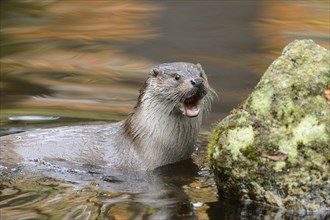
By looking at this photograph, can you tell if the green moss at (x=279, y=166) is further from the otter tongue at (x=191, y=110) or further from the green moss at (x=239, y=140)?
the otter tongue at (x=191, y=110)

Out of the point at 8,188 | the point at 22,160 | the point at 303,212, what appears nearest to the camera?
the point at 303,212

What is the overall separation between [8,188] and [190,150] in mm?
1795

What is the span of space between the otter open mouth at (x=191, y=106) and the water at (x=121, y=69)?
1.67ft

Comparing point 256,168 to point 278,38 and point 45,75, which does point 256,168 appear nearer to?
point 45,75

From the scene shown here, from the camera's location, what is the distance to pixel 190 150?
7.96 metres

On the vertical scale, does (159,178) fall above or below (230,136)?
below

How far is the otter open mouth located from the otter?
2 cm

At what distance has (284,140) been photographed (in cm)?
598

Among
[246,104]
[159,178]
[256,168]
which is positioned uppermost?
[246,104]

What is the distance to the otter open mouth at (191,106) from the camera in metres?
7.55

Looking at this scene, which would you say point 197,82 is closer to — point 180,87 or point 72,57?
point 180,87

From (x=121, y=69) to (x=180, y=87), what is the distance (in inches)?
141

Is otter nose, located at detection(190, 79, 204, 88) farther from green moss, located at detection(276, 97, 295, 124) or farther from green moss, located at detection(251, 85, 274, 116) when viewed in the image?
green moss, located at detection(276, 97, 295, 124)

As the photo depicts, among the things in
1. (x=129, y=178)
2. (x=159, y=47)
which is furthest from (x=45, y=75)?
(x=129, y=178)
